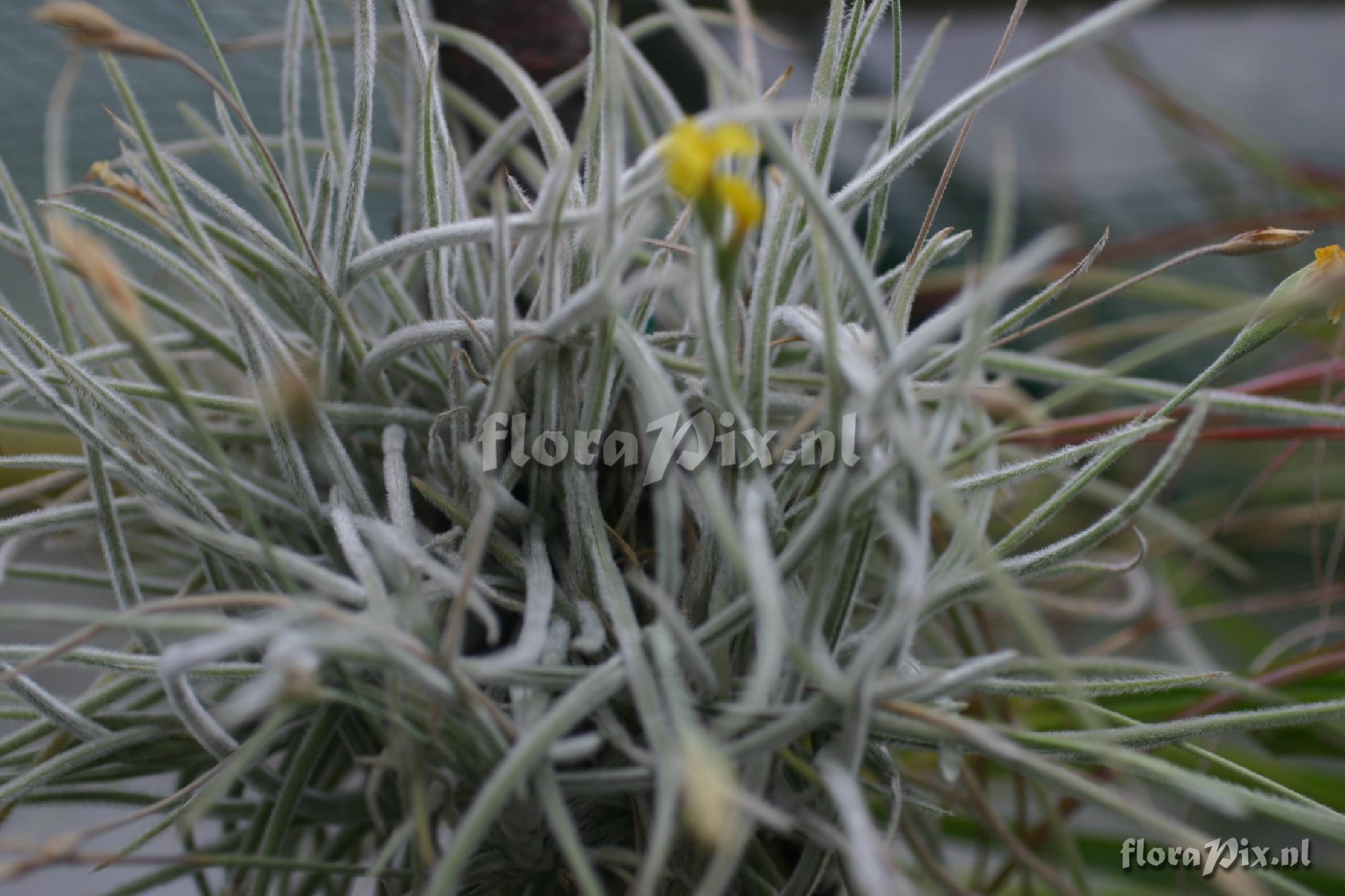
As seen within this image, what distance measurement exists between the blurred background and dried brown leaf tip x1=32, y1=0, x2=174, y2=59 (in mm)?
192

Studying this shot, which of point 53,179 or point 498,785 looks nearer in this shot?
point 498,785

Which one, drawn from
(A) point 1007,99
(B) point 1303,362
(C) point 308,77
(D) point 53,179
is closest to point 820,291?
(D) point 53,179

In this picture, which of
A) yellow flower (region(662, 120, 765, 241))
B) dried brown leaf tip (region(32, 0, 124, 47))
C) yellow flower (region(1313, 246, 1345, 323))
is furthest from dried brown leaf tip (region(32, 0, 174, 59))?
yellow flower (region(1313, 246, 1345, 323))

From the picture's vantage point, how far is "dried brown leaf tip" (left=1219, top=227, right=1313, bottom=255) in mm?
269

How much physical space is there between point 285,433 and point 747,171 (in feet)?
→ 0.47

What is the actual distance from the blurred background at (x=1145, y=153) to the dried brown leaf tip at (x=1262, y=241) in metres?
0.07

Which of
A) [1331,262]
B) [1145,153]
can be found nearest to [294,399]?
[1331,262]

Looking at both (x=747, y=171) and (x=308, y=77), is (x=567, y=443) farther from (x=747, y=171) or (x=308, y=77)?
(x=308, y=77)

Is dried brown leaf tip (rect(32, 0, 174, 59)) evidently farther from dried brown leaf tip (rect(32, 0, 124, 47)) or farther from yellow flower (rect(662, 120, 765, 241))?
yellow flower (rect(662, 120, 765, 241))

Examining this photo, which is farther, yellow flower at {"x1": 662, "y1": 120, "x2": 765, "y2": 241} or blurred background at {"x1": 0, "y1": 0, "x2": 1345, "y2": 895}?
blurred background at {"x1": 0, "y1": 0, "x2": 1345, "y2": 895}

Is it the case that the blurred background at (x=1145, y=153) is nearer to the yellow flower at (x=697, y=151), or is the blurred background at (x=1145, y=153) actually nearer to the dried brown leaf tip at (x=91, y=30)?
the yellow flower at (x=697, y=151)

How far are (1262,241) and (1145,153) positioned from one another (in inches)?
44.1

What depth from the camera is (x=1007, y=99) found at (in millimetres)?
1179

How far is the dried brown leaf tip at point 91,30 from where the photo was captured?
0.20 m
